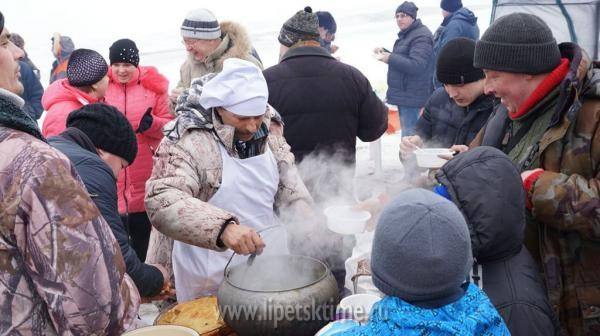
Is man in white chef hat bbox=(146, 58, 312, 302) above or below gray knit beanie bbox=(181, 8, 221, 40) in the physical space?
below

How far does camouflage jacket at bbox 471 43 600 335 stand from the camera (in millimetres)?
2082

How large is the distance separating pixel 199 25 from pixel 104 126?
6.21 ft

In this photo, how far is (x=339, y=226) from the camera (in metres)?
2.62

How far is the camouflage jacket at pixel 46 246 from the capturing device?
1403mm

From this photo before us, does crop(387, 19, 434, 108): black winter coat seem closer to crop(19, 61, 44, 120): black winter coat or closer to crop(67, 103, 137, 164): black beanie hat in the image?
crop(19, 61, 44, 120): black winter coat

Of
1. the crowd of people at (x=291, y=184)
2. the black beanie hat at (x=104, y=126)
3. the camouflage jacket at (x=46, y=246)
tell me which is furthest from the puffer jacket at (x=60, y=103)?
the camouflage jacket at (x=46, y=246)

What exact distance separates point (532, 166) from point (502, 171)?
56 cm

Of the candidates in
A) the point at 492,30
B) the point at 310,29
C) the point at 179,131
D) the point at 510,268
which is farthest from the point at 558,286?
the point at 310,29

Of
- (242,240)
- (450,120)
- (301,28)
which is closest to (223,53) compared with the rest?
(301,28)

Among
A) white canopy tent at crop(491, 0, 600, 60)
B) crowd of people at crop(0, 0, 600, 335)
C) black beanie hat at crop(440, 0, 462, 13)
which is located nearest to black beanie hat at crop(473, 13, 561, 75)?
crowd of people at crop(0, 0, 600, 335)

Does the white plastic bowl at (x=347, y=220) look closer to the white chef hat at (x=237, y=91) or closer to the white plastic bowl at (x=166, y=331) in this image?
the white chef hat at (x=237, y=91)

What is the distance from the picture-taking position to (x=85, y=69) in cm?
364

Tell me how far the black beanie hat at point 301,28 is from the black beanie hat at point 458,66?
91 cm

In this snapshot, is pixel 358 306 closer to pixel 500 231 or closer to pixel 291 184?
pixel 500 231
